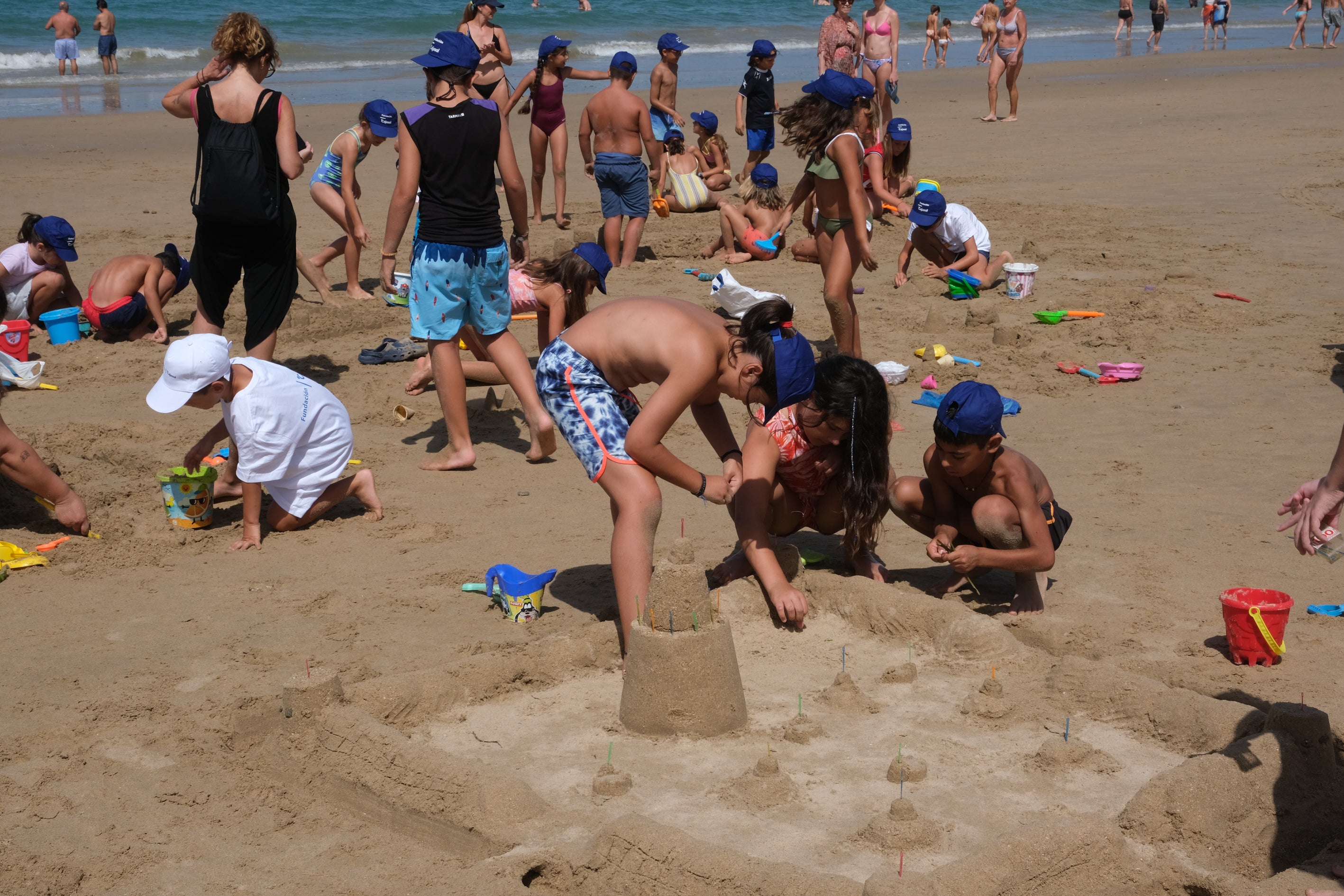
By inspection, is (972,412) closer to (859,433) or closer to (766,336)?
(859,433)

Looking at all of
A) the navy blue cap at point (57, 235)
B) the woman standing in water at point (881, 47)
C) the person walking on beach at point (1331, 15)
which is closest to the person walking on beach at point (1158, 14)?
the person walking on beach at point (1331, 15)

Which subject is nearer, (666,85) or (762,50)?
(666,85)

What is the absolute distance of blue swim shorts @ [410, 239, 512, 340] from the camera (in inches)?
249

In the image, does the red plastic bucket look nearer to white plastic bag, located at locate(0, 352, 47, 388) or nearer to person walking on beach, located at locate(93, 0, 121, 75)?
white plastic bag, located at locate(0, 352, 47, 388)

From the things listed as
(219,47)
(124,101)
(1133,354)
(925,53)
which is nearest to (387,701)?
(219,47)

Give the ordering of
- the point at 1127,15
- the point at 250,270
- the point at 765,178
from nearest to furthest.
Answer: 1. the point at 250,270
2. the point at 765,178
3. the point at 1127,15

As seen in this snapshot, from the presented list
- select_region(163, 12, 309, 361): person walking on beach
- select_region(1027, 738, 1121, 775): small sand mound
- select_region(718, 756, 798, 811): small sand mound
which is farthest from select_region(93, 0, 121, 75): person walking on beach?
select_region(1027, 738, 1121, 775): small sand mound

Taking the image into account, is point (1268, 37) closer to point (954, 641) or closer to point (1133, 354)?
point (1133, 354)

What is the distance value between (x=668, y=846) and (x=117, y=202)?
11.9m

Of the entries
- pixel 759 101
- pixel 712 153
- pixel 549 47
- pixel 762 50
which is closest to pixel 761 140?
pixel 759 101

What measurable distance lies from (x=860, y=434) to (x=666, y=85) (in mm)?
8910

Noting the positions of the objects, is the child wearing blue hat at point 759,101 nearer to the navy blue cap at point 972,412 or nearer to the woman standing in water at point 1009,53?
the woman standing in water at point 1009,53

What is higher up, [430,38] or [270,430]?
[430,38]

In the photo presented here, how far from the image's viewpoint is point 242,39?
610 centimetres
